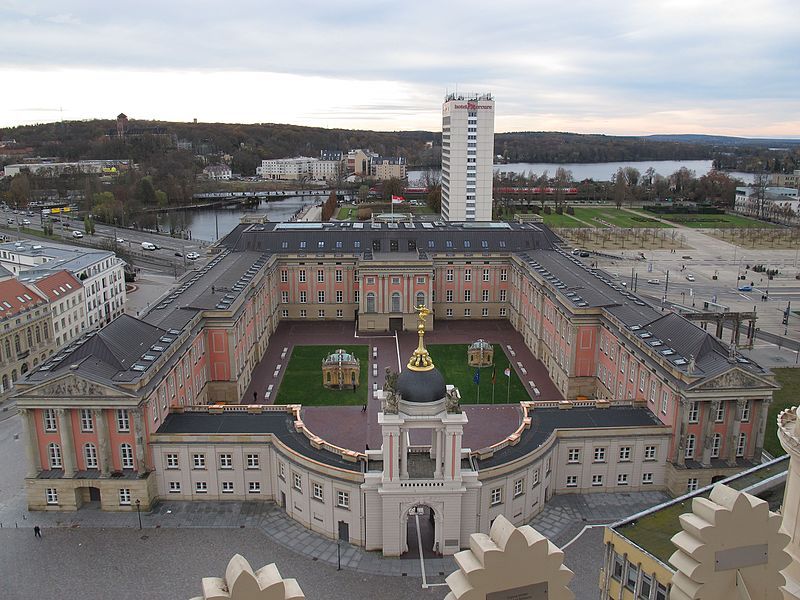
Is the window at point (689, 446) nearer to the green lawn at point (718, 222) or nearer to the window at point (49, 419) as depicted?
the window at point (49, 419)

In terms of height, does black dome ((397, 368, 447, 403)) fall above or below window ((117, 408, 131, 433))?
above

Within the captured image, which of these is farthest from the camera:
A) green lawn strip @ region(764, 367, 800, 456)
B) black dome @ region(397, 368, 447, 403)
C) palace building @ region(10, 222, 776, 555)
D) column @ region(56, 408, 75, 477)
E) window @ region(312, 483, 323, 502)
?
green lawn strip @ region(764, 367, 800, 456)

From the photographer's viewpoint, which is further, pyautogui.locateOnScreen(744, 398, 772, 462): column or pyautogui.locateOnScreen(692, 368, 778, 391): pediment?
pyautogui.locateOnScreen(744, 398, 772, 462): column

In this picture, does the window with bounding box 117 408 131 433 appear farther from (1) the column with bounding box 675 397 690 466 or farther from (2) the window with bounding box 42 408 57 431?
(1) the column with bounding box 675 397 690 466

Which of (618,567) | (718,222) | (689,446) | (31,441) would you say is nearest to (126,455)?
(31,441)

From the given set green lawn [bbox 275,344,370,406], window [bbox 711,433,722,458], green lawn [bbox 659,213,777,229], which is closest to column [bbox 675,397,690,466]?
window [bbox 711,433,722,458]

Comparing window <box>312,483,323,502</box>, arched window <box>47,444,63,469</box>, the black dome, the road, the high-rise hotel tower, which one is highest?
the high-rise hotel tower
